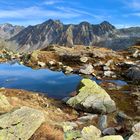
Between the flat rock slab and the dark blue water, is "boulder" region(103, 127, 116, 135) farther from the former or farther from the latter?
the dark blue water

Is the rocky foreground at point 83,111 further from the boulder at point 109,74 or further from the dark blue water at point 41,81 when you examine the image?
the dark blue water at point 41,81

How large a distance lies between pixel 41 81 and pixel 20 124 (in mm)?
38775

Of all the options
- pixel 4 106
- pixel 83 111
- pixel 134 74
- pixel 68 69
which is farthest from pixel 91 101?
pixel 68 69

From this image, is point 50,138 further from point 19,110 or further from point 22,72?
point 22,72

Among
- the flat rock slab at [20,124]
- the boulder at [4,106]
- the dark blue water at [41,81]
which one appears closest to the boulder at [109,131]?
the flat rock slab at [20,124]

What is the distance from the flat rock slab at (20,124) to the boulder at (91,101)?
1289 cm

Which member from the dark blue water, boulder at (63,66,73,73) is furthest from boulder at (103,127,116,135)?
boulder at (63,66,73,73)

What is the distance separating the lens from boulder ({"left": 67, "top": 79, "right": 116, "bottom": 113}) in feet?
127

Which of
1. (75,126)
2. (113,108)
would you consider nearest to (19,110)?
(75,126)

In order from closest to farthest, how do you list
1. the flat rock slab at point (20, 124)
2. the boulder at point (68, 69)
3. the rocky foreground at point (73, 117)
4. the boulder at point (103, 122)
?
the flat rock slab at point (20, 124) < the rocky foreground at point (73, 117) < the boulder at point (103, 122) < the boulder at point (68, 69)

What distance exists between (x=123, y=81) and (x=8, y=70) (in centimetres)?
3051

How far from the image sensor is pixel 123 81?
6175 centimetres

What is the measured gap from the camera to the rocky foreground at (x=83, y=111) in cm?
2512

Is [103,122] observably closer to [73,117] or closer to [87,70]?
[73,117]
